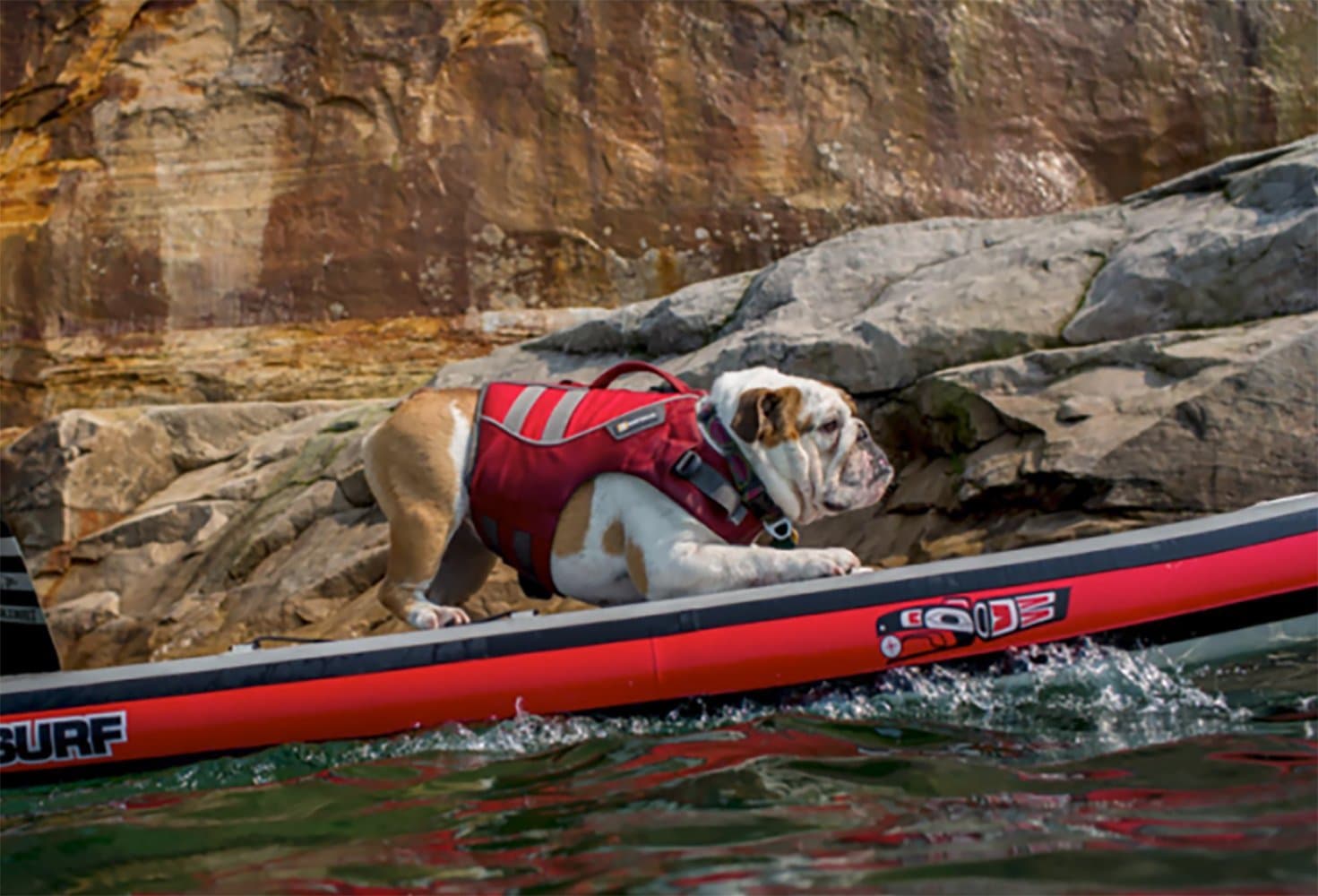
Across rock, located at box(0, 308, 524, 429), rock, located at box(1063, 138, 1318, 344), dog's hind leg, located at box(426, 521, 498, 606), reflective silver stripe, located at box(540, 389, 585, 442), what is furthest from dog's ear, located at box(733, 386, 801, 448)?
rock, located at box(0, 308, 524, 429)

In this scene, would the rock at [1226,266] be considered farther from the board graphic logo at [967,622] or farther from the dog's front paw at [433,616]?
the dog's front paw at [433,616]

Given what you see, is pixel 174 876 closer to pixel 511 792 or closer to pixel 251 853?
pixel 251 853

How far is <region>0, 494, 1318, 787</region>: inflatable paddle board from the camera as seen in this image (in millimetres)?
3420

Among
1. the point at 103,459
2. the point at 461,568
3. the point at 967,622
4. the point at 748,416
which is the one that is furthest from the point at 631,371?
the point at 103,459

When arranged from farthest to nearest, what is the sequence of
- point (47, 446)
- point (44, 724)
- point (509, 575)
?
point (47, 446)
point (509, 575)
point (44, 724)

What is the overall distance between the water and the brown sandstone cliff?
8.26 meters

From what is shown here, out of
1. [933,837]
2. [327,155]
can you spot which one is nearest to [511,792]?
[933,837]

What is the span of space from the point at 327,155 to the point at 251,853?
9.80 m

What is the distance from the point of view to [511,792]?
2963 mm

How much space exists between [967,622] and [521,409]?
1642 mm

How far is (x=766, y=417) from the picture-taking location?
4.10m

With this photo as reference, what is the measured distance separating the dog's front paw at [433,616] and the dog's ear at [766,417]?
1.03 meters

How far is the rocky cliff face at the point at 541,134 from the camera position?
11.5 m

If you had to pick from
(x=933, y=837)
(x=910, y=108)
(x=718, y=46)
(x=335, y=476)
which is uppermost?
(x=718, y=46)
